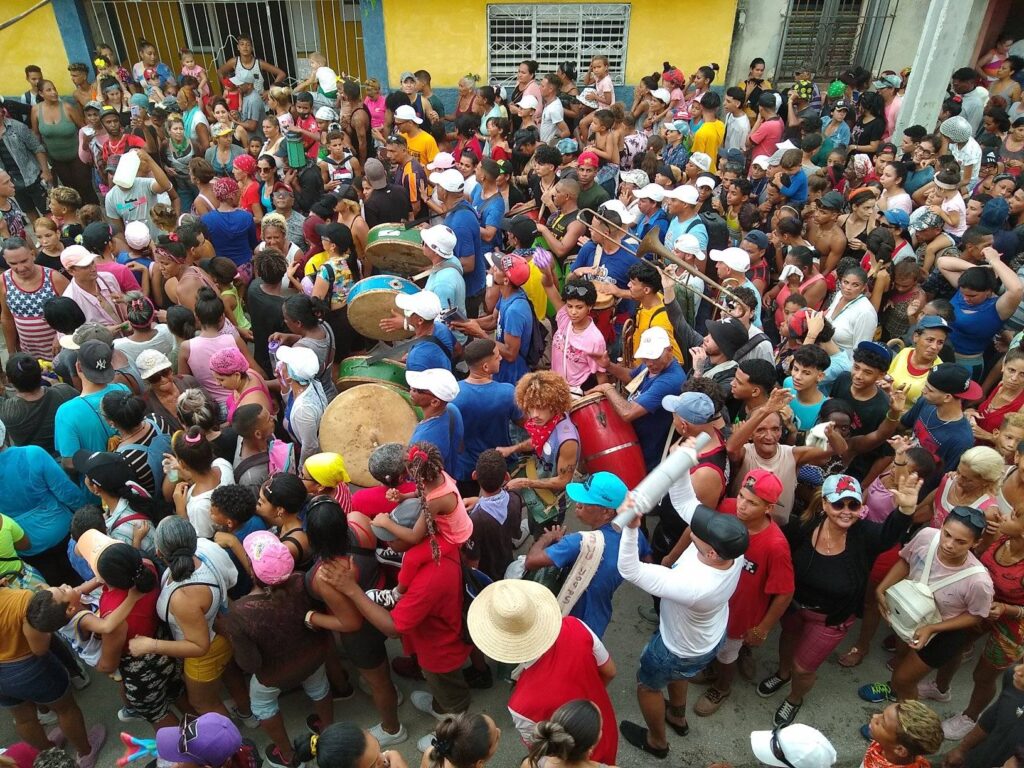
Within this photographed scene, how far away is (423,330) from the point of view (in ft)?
16.7

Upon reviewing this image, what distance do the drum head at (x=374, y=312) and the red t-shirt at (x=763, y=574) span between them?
299 centimetres

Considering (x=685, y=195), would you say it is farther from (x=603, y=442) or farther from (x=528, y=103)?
(x=528, y=103)

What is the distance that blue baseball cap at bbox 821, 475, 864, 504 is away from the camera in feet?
11.9

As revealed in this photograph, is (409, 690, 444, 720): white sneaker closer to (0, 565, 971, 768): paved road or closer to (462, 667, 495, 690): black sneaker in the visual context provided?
(0, 565, 971, 768): paved road

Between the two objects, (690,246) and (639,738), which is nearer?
(639,738)

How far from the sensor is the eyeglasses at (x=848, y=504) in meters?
3.63

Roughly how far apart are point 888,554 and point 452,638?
8.15ft

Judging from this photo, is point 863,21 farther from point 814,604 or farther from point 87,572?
point 87,572

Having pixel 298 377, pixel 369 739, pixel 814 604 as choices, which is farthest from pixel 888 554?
pixel 298 377

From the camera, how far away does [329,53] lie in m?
14.9

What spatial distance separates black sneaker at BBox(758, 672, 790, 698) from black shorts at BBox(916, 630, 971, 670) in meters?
0.83

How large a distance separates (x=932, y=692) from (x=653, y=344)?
2696mm

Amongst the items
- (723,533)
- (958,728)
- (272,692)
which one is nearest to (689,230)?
(723,533)

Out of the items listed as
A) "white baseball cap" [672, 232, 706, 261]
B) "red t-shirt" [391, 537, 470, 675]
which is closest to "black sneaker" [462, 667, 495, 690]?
"red t-shirt" [391, 537, 470, 675]
